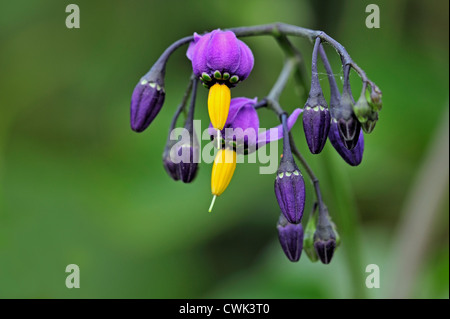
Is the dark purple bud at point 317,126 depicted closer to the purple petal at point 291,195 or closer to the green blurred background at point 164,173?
the purple petal at point 291,195

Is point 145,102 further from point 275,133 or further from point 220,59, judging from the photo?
point 275,133

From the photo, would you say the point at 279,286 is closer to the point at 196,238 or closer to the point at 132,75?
the point at 196,238

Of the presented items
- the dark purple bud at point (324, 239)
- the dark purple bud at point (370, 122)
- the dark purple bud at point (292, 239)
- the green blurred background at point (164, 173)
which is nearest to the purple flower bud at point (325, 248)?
the dark purple bud at point (324, 239)

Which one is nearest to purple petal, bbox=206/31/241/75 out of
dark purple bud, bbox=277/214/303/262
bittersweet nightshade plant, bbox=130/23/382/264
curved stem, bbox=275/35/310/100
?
bittersweet nightshade plant, bbox=130/23/382/264

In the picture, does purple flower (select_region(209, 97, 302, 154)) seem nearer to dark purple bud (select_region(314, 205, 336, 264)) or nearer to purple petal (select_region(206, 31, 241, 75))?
purple petal (select_region(206, 31, 241, 75))

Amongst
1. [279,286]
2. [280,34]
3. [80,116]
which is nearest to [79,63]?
[80,116]

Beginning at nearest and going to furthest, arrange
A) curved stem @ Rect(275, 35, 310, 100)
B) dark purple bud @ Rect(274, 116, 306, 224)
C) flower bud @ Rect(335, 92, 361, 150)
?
flower bud @ Rect(335, 92, 361, 150) → dark purple bud @ Rect(274, 116, 306, 224) → curved stem @ Rect(275, 35, 310, 100)

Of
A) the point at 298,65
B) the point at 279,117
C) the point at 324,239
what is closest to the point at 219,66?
the point at 279,117

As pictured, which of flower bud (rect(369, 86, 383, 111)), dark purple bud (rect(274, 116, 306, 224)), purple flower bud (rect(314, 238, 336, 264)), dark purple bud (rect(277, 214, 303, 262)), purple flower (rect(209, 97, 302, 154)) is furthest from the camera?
purple flower bud (rect(314, 238, 336, 264))
